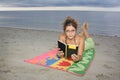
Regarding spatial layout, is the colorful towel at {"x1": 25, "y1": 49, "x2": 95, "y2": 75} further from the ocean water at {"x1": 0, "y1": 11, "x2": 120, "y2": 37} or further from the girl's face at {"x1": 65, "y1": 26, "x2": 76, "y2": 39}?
the ocean water at {"x1": 0, "y1": 11, "x2": 120, "y2": 37}

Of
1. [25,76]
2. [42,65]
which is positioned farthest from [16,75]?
[42,65]

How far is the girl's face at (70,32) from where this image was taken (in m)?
4.19

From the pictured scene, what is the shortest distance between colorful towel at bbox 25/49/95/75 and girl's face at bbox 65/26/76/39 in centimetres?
59

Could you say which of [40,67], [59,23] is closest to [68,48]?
[40,67]

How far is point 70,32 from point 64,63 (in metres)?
0.71

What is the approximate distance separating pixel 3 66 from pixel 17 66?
11.4 inches

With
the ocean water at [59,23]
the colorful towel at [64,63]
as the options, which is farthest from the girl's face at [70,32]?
the ocean water at [59,23]

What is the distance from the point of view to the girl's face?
13.7 feet

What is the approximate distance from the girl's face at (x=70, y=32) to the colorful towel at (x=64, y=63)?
1.94ft

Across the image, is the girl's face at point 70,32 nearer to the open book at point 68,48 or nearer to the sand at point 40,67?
the open book at point 68,48

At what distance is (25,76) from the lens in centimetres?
380

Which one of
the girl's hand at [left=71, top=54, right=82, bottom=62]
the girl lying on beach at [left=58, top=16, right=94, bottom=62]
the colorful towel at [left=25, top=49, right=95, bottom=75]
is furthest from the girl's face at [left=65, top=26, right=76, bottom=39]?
the colorful towel at [left=25, top=49, right=95, bottom=75]

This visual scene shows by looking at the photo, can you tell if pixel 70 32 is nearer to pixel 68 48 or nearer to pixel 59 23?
pixel 68 48

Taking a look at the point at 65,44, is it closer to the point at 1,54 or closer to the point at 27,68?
the point at 27,68
